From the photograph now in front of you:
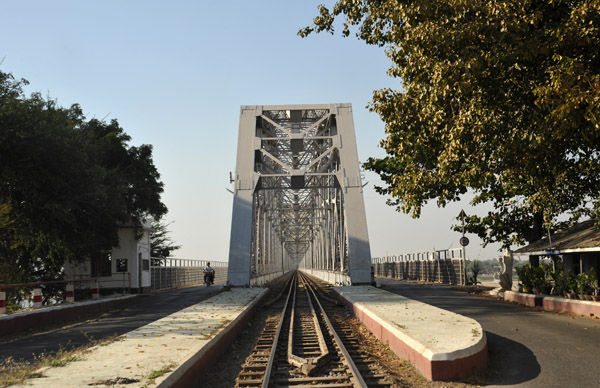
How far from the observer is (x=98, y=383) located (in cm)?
659

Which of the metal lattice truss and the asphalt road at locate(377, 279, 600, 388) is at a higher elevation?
the metal lattice truss

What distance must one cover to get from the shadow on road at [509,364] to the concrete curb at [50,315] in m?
11.4

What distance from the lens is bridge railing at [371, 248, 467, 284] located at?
30773mm

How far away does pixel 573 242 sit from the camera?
1753 cm

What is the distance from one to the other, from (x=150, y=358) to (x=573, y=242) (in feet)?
46.8

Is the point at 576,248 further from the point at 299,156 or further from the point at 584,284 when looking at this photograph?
the point at 299,156

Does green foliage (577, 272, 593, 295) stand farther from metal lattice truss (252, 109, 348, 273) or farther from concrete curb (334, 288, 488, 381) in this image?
metal lattice truss (252, 109, 348, 273)

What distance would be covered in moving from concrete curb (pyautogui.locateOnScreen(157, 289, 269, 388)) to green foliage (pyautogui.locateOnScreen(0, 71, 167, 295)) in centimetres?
904

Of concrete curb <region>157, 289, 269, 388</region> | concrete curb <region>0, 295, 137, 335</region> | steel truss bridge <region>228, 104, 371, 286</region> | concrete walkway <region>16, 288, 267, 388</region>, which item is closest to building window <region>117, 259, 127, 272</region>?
steel truss bridge <region>228, 104, 371, 286</region>

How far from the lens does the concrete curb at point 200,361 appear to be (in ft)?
22.8

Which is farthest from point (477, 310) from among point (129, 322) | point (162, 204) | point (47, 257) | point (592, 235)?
point (162, 204)

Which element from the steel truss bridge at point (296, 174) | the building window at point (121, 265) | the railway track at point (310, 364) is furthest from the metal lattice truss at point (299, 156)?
the railway track at point (310, 364)

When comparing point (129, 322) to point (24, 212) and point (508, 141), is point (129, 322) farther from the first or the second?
point (508, 141)

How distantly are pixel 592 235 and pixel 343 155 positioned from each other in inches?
612
